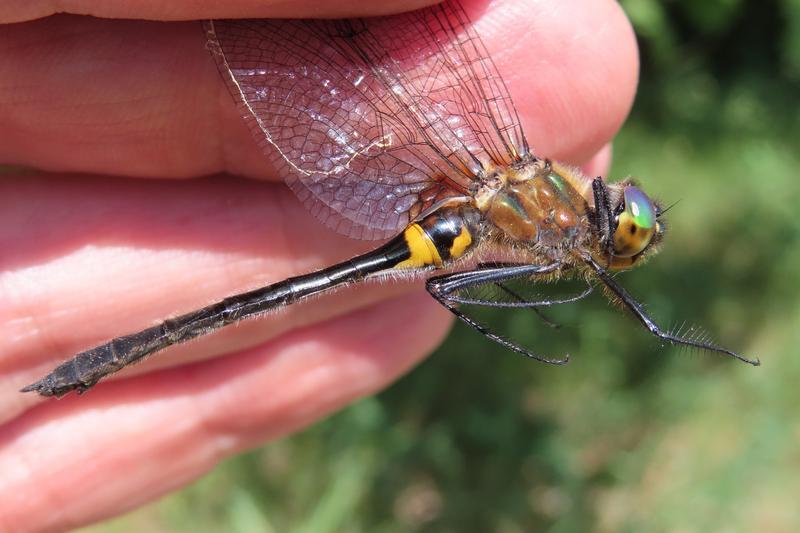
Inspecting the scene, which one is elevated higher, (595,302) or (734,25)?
(734,25)

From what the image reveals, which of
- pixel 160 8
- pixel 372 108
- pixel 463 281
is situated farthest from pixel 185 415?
pixel 160 8

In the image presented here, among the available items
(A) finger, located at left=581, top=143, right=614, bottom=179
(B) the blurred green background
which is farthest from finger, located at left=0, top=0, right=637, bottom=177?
(B) the blurred green background

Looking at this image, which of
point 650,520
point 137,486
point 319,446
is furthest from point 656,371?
point 137,486

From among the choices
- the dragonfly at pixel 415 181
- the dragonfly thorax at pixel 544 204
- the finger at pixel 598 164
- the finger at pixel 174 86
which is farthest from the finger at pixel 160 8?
the finger at pixel 598 164

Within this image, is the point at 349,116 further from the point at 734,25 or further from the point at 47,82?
the point at 734,25

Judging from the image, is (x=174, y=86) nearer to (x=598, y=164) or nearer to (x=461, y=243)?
(x=461, y=243)

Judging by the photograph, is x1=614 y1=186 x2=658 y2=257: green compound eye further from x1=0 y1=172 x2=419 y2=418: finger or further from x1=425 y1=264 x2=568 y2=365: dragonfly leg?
x1=0 y1=172 x2=419 y2=418: finger

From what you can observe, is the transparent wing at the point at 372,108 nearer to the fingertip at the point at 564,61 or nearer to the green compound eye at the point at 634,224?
the fingertip at the point at 564,61
